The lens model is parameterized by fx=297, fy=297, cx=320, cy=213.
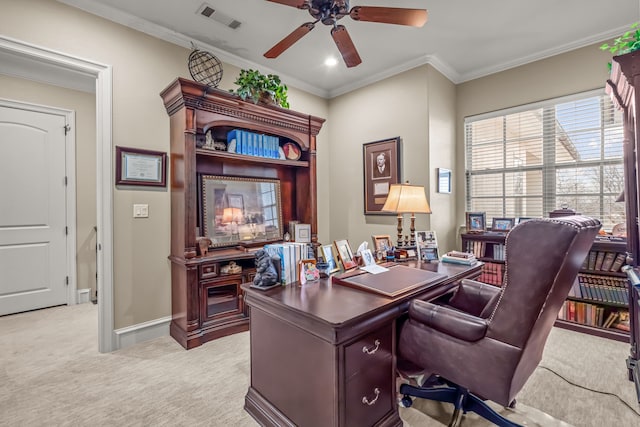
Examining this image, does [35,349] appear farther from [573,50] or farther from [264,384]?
[573,50]

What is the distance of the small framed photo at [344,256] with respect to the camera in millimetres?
1996

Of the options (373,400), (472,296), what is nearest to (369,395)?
(373,400)

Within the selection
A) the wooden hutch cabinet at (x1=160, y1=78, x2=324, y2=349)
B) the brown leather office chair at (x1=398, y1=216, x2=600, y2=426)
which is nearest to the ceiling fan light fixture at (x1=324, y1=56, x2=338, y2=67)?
the wooden hutch cabinet at (x1=160, y1=78, x2=324, y2=349)

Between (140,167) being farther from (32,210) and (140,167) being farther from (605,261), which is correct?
(605,261)

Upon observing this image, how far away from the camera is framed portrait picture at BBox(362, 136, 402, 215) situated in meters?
3.65

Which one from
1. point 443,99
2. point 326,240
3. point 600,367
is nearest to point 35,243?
point 326,240

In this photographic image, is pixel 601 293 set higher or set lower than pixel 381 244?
lower

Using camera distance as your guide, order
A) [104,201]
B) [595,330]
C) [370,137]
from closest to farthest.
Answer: [104,201] → [595,330] → [370,137]

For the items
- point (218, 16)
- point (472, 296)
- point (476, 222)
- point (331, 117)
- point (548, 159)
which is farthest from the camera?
point (331, 117)

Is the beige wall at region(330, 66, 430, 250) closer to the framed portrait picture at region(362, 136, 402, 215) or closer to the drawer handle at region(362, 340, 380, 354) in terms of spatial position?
the framed portrait picture at region(362, 136, 402, 215)

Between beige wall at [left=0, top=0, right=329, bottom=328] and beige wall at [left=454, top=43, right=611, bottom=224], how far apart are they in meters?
3.36

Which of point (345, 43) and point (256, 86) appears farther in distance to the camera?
point (256, 86)

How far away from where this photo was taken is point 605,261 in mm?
2756

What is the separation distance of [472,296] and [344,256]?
0.85 metres
